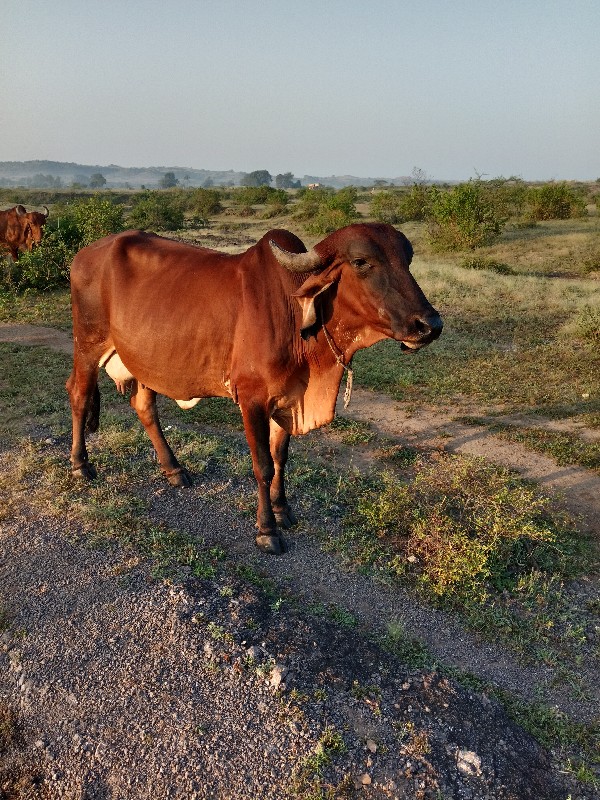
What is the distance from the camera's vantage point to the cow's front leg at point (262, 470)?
4043mm

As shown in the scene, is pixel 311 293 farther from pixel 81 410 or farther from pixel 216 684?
pixel 81 410

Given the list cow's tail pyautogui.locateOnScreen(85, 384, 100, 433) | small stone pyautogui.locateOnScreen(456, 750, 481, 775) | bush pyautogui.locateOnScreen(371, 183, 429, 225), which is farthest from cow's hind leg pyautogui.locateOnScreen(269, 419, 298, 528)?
bush pyautogui.locateOnScreen(371, 183, 429, 225)

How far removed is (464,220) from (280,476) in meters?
18.6

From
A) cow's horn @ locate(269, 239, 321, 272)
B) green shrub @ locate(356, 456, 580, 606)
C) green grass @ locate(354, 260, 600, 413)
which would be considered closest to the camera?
cow's horn @ locate(269, 239, 321, 272)

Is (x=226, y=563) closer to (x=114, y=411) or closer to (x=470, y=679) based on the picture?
(x=470, y=679)

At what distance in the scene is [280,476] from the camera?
15.2 ft

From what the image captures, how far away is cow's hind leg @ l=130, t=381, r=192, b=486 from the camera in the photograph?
16.8ft

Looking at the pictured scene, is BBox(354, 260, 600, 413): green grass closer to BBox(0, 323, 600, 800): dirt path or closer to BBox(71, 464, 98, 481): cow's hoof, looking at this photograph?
BBox(71, 464, 98, 481): cow's hoof

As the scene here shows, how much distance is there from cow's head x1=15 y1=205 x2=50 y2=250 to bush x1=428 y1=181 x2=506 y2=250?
12740 millimetres

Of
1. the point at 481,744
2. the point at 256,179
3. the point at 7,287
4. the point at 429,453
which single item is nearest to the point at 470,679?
the point at 481,744

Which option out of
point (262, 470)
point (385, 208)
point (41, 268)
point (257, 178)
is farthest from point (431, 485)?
point (257, 178)

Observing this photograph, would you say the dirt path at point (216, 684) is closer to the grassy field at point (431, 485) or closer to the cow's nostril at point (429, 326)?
the grassy field at point (431, 485)

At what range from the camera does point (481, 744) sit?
294 cm

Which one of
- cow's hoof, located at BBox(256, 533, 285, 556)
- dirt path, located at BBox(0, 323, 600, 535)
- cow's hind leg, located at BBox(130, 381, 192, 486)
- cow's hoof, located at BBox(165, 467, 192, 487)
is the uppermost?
cow's hind leg, located at BBox(130, 381, 192, 486)
